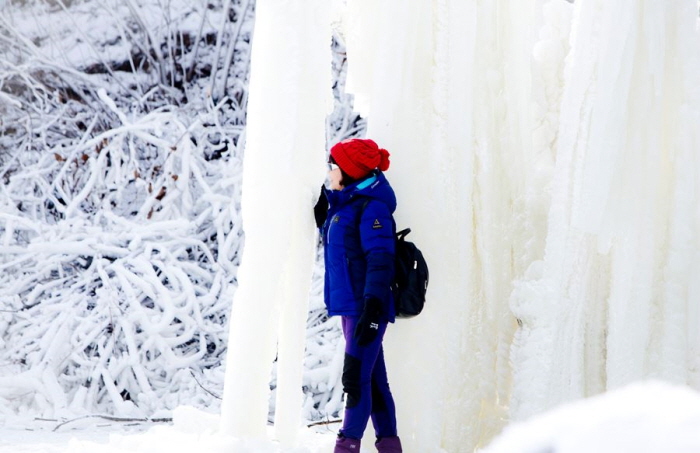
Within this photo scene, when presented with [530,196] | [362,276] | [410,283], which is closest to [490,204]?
[530,196]

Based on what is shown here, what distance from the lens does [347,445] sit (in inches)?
162

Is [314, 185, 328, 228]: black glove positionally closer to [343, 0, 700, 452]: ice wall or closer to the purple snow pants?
[343, 0, 700, 452]: ice wall

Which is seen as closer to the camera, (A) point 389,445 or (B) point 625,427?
(B) point 625,427

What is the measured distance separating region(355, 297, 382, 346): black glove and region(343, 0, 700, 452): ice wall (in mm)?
559

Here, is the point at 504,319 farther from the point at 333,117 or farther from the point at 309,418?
the point at 333,117

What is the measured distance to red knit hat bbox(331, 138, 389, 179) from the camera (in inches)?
168

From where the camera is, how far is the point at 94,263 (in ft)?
27.0

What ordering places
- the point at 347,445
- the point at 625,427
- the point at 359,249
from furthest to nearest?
the point at 359,249, the point at 347,445, the point at 625,427

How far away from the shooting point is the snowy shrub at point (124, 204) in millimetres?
7379

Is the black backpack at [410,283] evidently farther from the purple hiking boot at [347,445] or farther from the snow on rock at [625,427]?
the snow on rock at [625,427]

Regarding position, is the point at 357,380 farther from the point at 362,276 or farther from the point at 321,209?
the point at 321,209

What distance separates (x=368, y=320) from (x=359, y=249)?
0.36m

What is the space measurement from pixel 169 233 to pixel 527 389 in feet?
15.9

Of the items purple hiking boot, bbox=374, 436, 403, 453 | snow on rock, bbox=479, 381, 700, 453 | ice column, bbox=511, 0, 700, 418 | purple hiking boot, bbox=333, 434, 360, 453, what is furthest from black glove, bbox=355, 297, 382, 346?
snow on rock, bbox=479, 381, 700, 453
